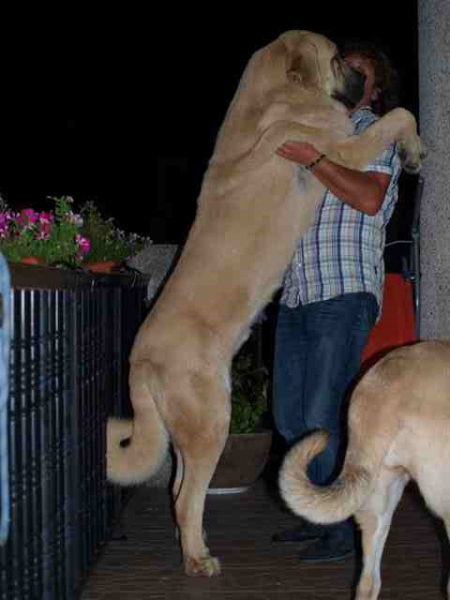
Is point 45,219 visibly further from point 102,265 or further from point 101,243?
point 101,243

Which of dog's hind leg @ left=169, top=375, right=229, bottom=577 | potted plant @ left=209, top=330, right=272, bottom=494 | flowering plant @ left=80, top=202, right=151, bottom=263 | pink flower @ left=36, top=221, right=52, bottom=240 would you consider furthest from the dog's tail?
potted plant @ left=209, top=330, right=272, bottom=494

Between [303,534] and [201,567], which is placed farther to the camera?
[303,534]

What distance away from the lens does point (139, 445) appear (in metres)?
3.75

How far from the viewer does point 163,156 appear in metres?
15.4

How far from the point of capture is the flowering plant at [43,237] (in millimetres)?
3186

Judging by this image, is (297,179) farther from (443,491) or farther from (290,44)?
(443,491)

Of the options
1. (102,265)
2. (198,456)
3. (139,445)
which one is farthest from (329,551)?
(102,265)

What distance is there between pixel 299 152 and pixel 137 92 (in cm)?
1054

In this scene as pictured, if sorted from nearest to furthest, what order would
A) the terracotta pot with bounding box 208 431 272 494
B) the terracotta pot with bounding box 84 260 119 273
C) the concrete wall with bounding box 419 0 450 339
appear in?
the terracotta pot with bounding box 84 260 119 273, the concrete wall with bounding box 419 0 450 339, the terracotta pot with bounding box 208 431 272 494

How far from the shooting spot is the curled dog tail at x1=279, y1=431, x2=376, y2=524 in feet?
8.04

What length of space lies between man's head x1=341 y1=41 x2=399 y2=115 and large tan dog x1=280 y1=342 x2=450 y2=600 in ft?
5.73

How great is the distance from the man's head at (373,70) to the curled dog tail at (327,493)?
2134mm

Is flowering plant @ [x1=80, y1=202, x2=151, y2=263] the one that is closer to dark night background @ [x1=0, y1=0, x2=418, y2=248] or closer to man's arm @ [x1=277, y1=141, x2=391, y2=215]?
A: man's arm @ [x1=277, y1=141, x2=391, y2=215]

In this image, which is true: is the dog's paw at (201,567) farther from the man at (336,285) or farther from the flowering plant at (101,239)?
the flowering plant at (101,239)
